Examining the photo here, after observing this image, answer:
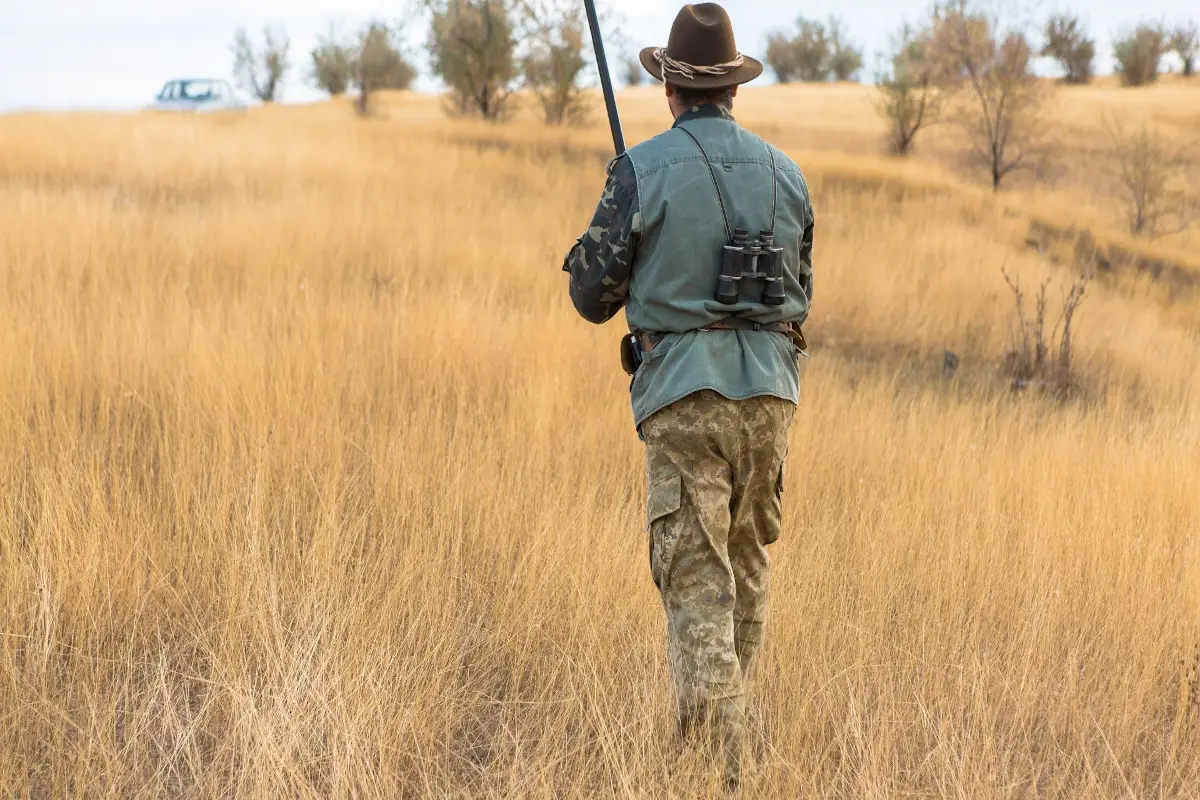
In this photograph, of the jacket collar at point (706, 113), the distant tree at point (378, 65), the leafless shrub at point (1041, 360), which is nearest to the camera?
the jacket collar at point (706, 113)

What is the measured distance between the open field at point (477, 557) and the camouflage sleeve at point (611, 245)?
1214mm

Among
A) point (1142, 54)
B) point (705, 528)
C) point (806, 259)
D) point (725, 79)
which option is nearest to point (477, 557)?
point (705, 528)

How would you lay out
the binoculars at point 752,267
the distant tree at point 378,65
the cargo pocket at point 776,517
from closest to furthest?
1. the binoculars at point 752,267
2. the cargo pocket at point 776,517
3. the distant tree at point 378,65

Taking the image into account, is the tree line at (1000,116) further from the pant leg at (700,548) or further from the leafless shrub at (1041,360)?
the pant leg at (700,548)

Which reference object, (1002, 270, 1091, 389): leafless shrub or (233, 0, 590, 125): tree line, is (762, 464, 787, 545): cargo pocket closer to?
(1002, 270, 1091, 389): leafless shrub

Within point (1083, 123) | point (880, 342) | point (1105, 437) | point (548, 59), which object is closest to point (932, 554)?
point (1105, 437)

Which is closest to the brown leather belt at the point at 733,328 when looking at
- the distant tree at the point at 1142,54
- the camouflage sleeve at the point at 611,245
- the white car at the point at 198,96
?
the camouflage sleeve at the point at 611,245

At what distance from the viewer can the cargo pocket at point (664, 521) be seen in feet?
8.59

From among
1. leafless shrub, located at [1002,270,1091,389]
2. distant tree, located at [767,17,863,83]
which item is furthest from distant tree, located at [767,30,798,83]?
leafless shrub, located at [1002,270,1091,389]

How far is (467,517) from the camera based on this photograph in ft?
13.6

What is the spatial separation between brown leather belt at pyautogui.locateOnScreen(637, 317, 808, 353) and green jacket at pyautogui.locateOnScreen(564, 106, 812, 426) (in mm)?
14

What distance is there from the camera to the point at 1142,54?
43.7 metres

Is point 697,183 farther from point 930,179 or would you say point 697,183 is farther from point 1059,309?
point 930,179

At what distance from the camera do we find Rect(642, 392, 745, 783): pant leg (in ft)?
8.56
